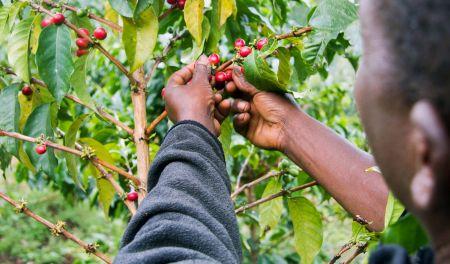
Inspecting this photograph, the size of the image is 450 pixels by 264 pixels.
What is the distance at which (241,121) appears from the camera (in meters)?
1.72

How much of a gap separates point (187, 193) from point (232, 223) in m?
0.13

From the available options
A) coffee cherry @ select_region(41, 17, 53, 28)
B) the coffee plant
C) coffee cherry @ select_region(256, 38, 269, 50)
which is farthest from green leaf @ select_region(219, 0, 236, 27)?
coffee cherry @ select_region(41, 17, 53, 28)

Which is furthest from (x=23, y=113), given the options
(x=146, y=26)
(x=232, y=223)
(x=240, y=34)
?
(x=232, y=223)

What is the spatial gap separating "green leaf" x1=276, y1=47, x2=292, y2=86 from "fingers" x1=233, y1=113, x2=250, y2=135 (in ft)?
0.45

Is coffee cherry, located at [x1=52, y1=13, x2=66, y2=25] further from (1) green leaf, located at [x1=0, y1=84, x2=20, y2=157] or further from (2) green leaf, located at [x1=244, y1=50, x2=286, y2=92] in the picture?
(2) green leaf, located at [x1=244, y1=50, x2=286, y2=92]

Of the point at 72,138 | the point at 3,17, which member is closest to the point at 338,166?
the point at 72,138

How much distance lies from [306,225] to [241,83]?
0.45 metres

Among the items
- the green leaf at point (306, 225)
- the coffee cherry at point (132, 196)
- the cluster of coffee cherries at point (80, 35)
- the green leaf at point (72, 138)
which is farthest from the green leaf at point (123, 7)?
the green leaf at point (306, 225)

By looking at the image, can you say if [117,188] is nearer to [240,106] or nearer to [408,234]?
[240,106]

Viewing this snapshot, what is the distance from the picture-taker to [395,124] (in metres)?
0.82

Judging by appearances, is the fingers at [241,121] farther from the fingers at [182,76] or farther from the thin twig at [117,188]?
the thin twig at [117,188]

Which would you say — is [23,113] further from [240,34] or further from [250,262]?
[250,262]

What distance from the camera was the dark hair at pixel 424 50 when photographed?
751 mm

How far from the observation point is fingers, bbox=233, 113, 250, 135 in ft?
5.63
